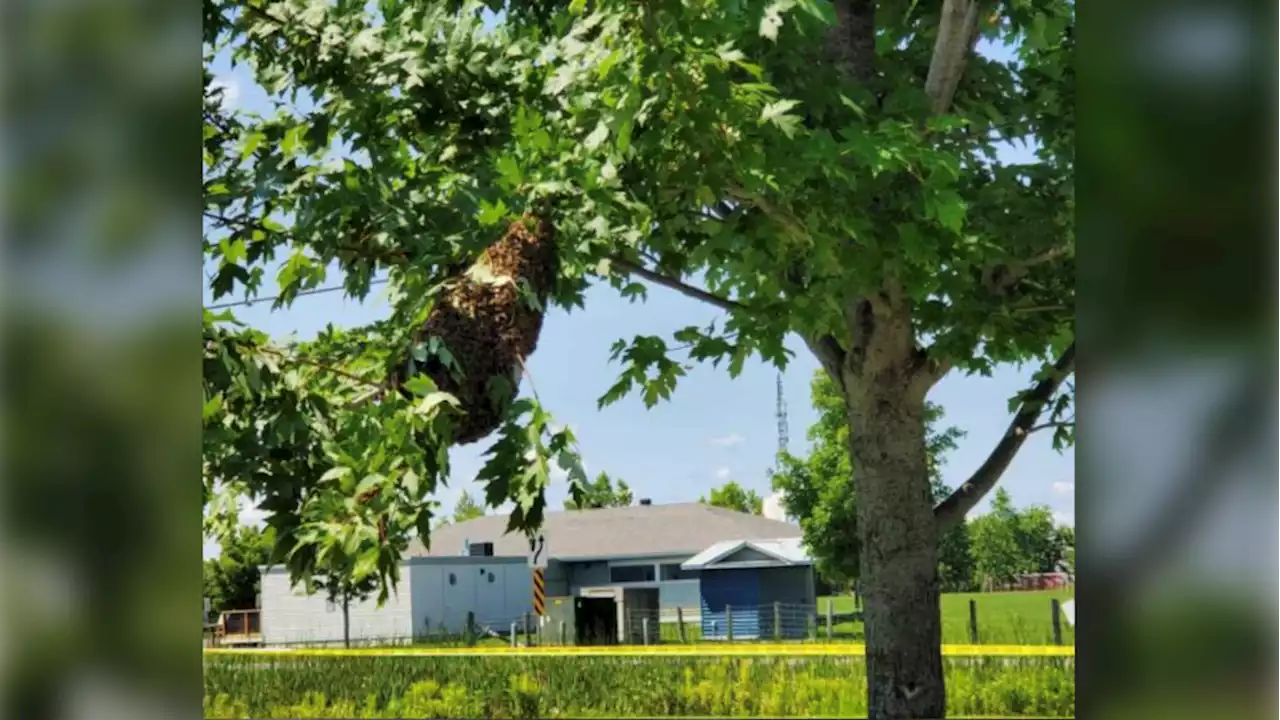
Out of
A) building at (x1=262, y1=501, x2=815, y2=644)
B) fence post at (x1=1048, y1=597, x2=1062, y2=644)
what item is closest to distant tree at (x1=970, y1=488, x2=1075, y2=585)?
building at (x1=262, y1=501, x2=815, y2=644)

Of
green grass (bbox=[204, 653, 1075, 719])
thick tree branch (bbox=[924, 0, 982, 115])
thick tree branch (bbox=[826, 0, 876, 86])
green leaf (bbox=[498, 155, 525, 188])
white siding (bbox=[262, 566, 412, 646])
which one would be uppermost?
thick tree branch (bbox=[826, 0, 876, 86])

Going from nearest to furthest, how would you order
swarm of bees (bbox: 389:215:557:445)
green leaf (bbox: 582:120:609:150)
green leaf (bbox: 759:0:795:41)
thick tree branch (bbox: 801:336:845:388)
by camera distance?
swarm of bees (bbox: 389:215:557:445) < green leaf (bbox: 582:120:609:150) < green leaf (bbox: 759:0:795:41) < thick tree branch (bbox: 801:336:845:388)

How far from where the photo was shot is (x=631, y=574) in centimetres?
2123

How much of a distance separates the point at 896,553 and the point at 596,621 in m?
9.84

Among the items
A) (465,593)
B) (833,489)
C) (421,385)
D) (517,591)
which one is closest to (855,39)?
(421,385)

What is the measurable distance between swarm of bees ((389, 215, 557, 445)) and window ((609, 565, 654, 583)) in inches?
773

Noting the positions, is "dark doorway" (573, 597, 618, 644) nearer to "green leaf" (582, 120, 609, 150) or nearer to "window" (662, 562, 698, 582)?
"window" (662, 562, 698, 582)

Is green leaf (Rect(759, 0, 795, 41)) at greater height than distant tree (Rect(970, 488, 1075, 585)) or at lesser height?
greater

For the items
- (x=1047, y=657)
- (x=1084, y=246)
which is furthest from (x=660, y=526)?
(x=1084, y=246)

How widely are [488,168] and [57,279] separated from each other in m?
2.23

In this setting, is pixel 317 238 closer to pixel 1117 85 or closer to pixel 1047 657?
pixel 1117 85

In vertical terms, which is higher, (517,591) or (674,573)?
(674,573)

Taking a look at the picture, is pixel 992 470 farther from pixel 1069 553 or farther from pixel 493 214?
pixel 1069 553

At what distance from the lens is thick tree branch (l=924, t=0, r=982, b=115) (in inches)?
149
